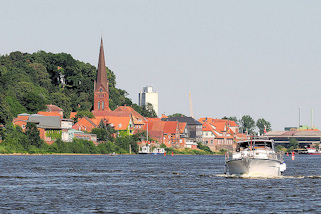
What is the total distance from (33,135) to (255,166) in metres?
97.3

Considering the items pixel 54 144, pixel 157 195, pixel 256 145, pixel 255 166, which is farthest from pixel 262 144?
pixel 54 144

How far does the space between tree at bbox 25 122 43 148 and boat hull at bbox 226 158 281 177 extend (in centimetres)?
9481

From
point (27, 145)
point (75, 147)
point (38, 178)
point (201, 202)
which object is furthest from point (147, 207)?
point (75, 147)

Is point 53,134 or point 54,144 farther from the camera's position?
point 53,134

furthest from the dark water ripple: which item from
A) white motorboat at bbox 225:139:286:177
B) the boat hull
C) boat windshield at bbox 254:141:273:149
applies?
boat windshield at bbox 254:141:273:149

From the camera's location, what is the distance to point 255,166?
6619 cm

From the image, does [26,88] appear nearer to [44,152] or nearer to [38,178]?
[44,152]

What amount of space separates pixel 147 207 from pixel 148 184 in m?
18.2

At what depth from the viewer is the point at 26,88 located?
7618 inches

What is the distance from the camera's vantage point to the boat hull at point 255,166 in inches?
2601

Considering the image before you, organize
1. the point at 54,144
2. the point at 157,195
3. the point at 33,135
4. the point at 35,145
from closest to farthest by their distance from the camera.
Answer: the point at 157,195, the point at 33,135, the point at 35,145, the point at 54,144

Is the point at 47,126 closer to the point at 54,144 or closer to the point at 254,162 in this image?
the point at 54,144

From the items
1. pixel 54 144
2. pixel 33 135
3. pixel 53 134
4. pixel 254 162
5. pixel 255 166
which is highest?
pixel 53 134

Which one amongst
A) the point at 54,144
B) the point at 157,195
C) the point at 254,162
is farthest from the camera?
the point at 54,144
